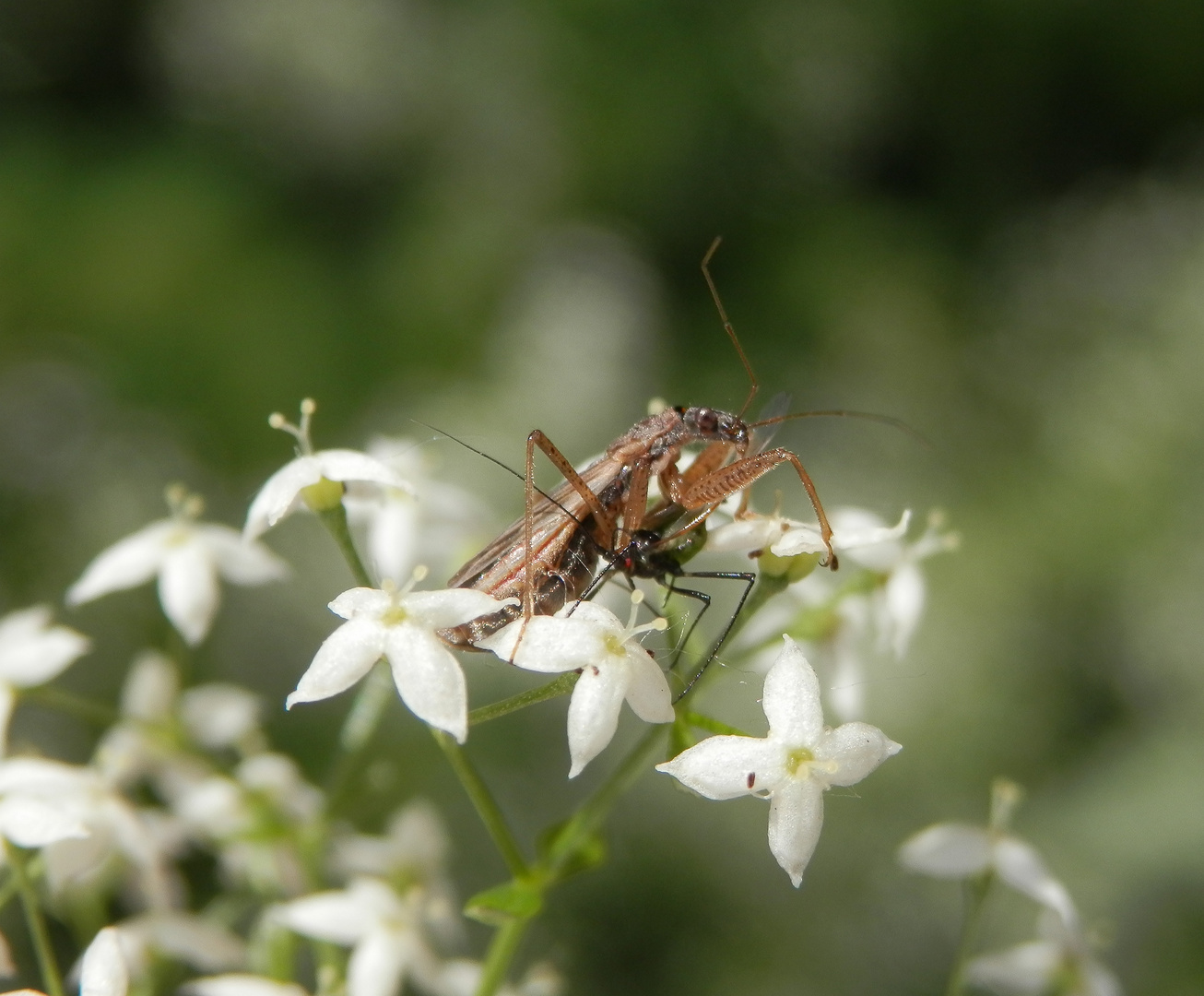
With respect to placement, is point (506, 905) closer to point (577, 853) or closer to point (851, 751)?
point (577, 853)

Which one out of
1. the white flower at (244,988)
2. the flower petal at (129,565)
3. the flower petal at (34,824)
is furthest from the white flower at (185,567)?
the white flower at (244,988)

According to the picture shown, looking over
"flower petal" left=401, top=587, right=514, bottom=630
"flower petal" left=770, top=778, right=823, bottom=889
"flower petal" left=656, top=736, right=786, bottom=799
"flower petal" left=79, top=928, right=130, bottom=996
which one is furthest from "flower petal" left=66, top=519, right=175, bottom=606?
"flower petal" left=770, top=778, right=823, bottom=889

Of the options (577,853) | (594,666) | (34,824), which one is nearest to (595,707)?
(594,666)

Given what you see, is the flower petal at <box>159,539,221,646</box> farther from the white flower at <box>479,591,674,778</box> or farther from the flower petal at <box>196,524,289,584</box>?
the white flower at <box>479,591,674,778</box>

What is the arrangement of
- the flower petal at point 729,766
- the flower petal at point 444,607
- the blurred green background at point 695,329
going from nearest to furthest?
1. the flower petal at point 729,766
2. the flower petal at point 444,607
3. the blurred green background at point 695,329

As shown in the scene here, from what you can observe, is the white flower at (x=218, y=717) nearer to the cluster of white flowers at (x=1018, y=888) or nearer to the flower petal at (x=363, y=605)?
the flower petal at (x=363, y=605)

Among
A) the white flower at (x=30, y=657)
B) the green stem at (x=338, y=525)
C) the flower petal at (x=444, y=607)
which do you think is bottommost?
the flower petal at (x=444, y=607)

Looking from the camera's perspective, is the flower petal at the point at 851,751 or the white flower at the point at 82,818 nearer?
the flower petal at the point at 851,751

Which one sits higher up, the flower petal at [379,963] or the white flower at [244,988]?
the flower petal at [379,963]
